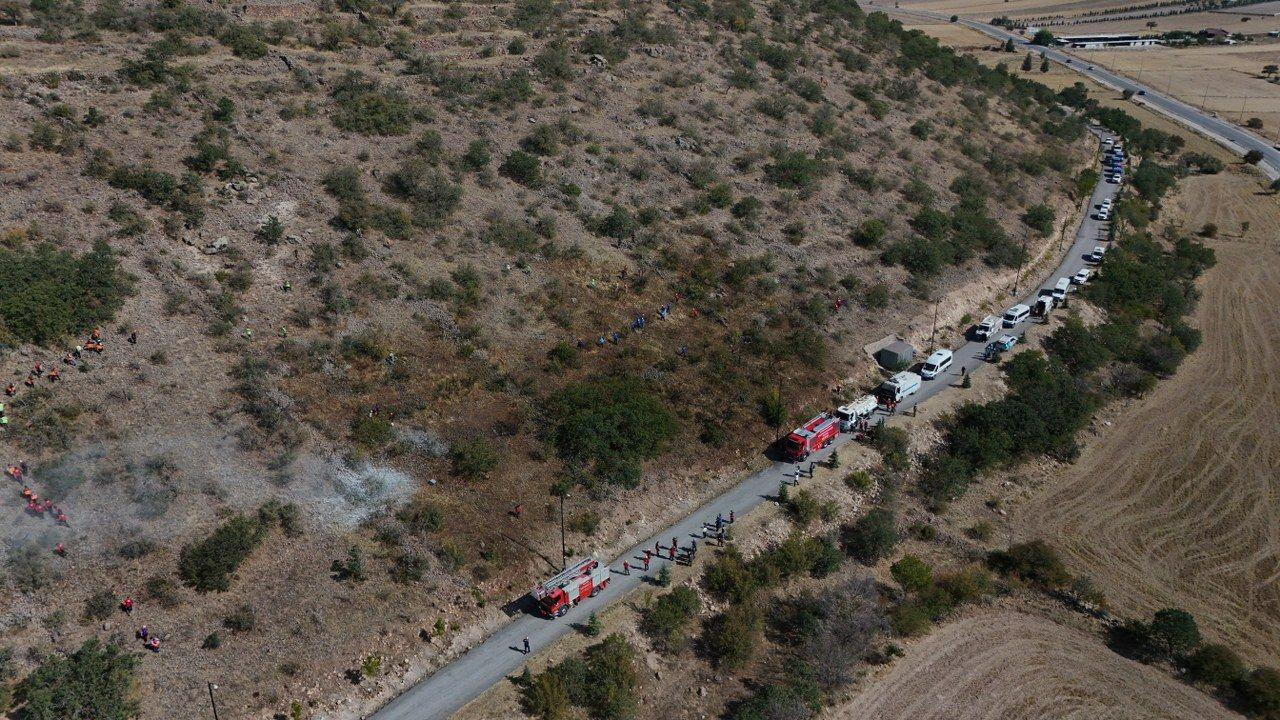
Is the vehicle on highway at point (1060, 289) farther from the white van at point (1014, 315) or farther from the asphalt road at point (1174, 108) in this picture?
the asphalt road at point (1174, 108)

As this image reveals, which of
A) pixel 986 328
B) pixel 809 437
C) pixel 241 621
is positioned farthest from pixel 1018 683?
pixel 241 621

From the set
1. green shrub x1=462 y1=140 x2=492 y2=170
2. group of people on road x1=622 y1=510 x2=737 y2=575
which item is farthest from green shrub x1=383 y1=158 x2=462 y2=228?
group of people on road x1=622 y1=510 x2=737 y2=575

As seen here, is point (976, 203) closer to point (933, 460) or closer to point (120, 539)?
point (933, 460)

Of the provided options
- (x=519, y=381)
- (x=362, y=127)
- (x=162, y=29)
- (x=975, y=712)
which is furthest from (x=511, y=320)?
(x=162, y=29)

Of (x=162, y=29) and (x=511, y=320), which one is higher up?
(x=162, y=29)

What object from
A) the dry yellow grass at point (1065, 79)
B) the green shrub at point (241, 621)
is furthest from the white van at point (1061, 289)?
the dry yellow grass at point (1065, 79)

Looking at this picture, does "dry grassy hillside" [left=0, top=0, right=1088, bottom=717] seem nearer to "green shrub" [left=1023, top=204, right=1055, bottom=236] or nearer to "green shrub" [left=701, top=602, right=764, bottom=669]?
"green shrub" [left=1023, top=204, right=1055, bottom=236]
